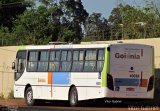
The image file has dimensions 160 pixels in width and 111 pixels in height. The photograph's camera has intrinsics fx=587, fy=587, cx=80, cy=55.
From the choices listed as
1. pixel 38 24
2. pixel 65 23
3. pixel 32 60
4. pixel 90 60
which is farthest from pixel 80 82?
pixel 65 23

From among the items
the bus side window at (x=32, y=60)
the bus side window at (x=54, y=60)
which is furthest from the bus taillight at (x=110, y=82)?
the bus side window at (x=32, y=60)

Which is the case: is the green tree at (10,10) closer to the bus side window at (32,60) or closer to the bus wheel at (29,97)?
the bus wheel at (29,97)

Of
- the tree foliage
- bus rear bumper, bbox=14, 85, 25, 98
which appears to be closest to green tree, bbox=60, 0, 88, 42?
the tree foliage

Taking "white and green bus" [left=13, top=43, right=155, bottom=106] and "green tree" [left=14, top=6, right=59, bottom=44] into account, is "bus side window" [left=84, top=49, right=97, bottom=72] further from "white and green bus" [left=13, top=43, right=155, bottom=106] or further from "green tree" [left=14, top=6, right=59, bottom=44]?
"green tree" [left=14, top=6, right=59, bottom=44]

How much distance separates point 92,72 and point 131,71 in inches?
67.9

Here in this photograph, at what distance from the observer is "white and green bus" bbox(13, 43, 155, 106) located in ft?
80.8

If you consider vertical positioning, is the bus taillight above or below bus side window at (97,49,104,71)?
below

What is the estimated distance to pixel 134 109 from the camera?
23.9 metres

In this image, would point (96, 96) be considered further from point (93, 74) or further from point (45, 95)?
point (45, 95)

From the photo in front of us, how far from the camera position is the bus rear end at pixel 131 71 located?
2461 cm

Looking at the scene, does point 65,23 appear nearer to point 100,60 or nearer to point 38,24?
point 38,24

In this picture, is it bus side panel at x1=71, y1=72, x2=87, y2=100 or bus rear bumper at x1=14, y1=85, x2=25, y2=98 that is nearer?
bus side panel at x1=71, y1=72, x2=87, y2=100

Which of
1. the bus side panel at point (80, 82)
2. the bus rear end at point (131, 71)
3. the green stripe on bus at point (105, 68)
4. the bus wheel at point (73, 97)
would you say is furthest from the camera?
the bus wheel at point (73, 97)

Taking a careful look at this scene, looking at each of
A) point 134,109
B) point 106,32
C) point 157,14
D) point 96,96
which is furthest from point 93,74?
point 157,14
